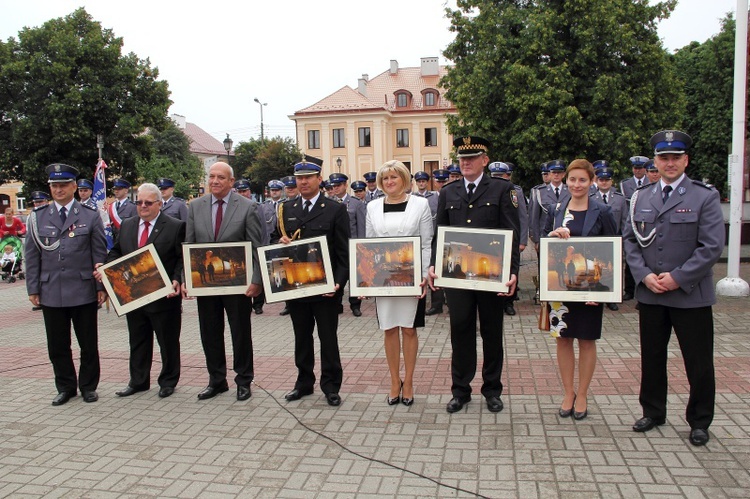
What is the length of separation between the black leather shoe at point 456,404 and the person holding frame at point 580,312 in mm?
810

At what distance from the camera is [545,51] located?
883 inches

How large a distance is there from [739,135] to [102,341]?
10.8 m

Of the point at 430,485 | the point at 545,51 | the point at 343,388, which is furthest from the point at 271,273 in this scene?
the point at 545,51

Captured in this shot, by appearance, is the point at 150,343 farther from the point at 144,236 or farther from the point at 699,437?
the point at 699,437

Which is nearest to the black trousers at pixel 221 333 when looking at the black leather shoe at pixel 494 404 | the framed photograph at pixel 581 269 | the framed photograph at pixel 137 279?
the framed photograph at pixel 137 279

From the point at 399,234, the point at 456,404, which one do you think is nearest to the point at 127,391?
the point at 399,234

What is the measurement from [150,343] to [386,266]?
270 centimetres

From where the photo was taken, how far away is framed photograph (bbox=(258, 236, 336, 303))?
5.40 metres

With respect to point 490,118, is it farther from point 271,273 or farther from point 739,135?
point 271,273

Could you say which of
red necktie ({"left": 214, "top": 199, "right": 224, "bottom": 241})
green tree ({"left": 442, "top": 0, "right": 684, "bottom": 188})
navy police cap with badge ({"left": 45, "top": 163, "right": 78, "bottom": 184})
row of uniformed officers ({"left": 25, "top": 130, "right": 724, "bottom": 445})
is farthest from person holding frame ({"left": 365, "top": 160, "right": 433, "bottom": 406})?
green tree ({"left": 442, "top": 0, "right": 684, "bottom": 188})

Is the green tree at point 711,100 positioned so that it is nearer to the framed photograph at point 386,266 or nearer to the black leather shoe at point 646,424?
the black leather shoe at point 646,424

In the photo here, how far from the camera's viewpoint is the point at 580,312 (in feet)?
15.9

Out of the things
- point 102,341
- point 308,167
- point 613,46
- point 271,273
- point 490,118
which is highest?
point 613,46

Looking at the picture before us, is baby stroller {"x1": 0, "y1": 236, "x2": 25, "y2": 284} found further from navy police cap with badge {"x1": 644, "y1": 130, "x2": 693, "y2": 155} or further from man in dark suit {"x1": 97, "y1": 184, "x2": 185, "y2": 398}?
navy police cap with badge {"x1": 644, "y1": 130, "x2": 693, "y2": 155}
